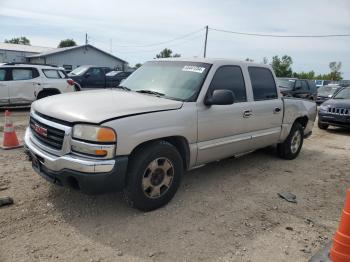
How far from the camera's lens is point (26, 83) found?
1153cm

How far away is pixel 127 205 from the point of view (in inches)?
164

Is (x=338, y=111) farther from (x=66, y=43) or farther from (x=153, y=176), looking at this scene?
(x=66, y=43)

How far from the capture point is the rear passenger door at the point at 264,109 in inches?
214

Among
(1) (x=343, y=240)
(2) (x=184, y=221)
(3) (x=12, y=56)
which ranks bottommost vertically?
(2) (x=184, y=221)

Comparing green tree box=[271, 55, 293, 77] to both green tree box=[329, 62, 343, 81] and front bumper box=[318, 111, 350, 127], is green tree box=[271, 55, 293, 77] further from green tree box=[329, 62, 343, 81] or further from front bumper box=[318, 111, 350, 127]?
front bumper box=[318, 111, 350, 127]

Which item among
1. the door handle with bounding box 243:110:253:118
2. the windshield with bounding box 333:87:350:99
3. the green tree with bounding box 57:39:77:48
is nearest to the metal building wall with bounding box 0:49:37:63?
the green tree with bounding box 57:39:77:48

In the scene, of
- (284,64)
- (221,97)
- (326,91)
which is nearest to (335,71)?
(284,64)

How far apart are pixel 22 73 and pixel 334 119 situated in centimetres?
1038

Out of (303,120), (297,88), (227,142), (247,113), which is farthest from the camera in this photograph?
(297,88)

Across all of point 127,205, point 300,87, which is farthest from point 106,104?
point 300,87

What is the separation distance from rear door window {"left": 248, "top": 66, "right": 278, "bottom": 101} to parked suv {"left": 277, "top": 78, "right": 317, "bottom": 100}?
1087cm

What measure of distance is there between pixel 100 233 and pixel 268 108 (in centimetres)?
346

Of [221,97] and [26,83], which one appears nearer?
[221,97]

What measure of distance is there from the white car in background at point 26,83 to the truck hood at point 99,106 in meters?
7.96
